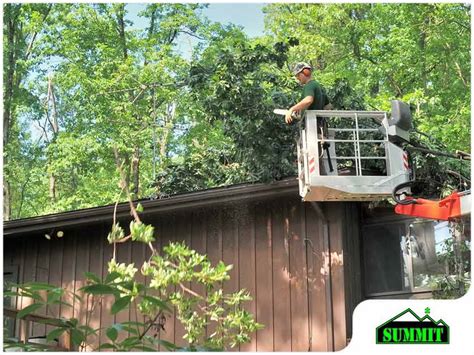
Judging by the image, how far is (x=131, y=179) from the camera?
1883 centimetres

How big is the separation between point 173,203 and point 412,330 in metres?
4.42

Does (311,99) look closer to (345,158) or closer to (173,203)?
(345,158)

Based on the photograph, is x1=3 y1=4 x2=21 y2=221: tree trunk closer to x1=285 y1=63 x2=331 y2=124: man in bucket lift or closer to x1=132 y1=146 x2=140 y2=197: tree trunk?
x1=132 y1=146 x2=140 y2=197: tree trunk

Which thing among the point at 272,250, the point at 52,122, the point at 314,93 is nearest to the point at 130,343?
the point at 314,93

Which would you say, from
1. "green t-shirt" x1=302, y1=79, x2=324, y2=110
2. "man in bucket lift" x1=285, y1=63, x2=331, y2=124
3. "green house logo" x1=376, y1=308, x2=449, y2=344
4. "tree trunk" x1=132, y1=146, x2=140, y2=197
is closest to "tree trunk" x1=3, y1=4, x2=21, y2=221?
"tree trunk" x1=132, y1=146, x2=140, y2=197

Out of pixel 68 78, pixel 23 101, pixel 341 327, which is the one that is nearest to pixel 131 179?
pixel 68 78

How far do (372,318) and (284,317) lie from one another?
344 centimetres

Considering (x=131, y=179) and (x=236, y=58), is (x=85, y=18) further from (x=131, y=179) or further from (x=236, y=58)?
(x=236, y=58)

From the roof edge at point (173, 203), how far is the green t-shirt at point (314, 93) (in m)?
1.23

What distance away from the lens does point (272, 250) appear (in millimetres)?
7848

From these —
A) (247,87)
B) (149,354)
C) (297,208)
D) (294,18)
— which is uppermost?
(294,18)

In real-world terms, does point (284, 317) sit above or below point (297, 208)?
below

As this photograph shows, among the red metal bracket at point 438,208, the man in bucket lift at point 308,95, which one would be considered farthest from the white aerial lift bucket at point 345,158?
the red metal bracket at point 438,208

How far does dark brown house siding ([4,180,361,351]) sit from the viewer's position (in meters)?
7.41
